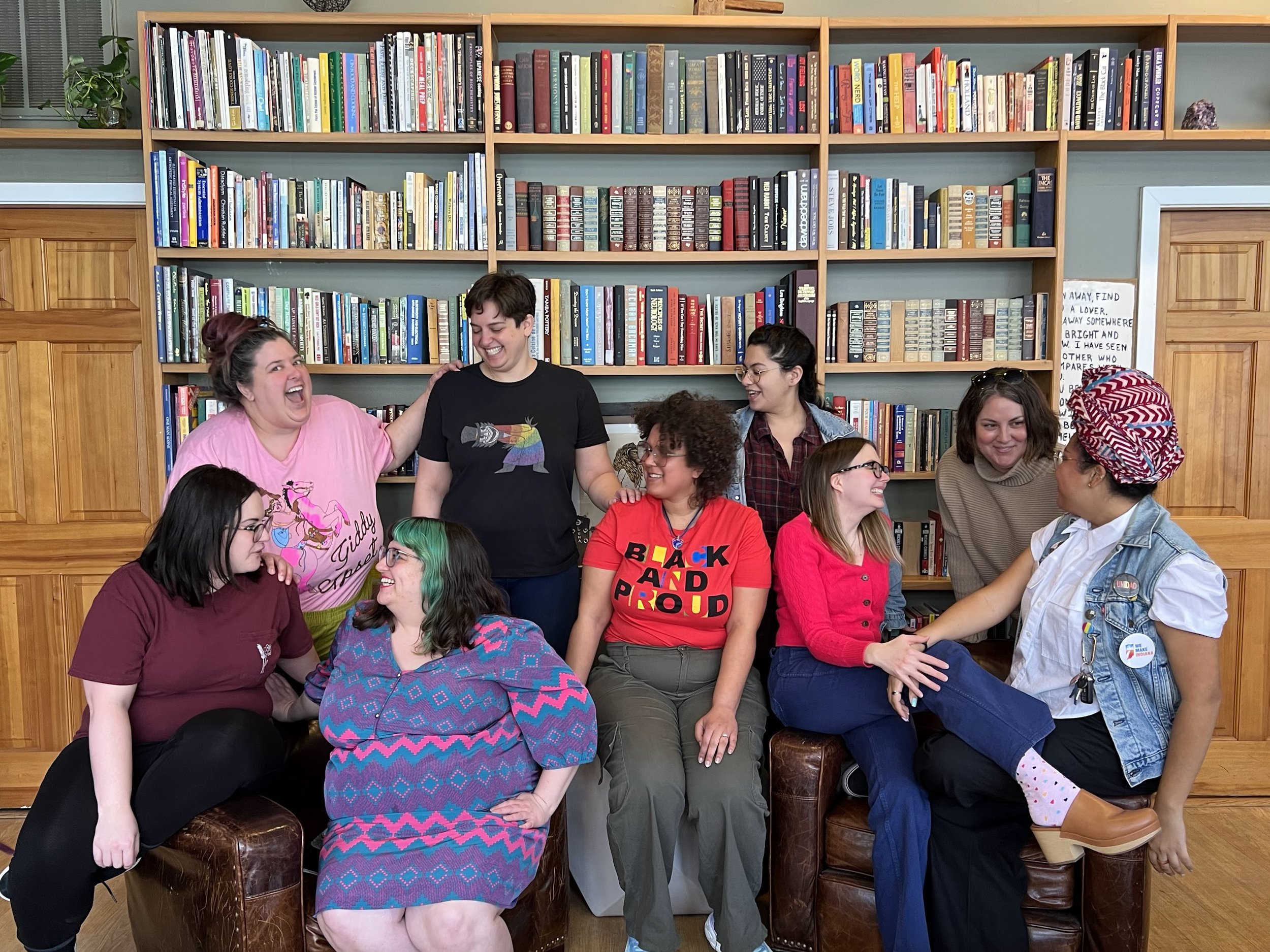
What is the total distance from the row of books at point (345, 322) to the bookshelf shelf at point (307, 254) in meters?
0.07

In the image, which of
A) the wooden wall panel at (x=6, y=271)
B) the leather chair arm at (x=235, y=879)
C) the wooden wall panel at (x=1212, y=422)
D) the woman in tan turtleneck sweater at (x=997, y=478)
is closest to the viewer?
the leather chair arm at (x=235, y=879)

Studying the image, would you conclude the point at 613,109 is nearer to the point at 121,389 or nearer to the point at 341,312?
the point at 341,312

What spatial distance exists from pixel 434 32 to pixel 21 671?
8.74ft

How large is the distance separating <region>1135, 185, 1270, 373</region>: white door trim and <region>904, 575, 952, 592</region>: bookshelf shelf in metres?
1.06

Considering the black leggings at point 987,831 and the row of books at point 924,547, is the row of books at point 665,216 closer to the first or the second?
the row of books at point 924,547

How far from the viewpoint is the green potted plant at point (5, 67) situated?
3180 mm

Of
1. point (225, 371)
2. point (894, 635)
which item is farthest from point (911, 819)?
point (225, 371)

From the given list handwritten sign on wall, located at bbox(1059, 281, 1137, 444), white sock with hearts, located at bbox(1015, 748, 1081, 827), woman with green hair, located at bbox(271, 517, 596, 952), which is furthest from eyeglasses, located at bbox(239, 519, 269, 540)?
handwritten sign on wall, located at bbox(1059, 281, 1137, 444)

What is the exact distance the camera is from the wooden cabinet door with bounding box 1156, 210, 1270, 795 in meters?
3.51

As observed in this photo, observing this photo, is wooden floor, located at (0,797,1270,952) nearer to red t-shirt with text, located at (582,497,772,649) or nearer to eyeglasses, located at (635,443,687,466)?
red t-shirt with text, located at (582,497,772,649)

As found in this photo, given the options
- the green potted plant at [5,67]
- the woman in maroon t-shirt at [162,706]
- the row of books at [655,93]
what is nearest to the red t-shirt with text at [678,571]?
the woman in maroon t-shirt at [162,706]

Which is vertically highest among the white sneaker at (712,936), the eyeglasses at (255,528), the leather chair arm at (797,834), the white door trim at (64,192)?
the white door trim at (64,192)

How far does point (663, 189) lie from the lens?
10.8ft

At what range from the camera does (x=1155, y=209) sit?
3.48 meters
